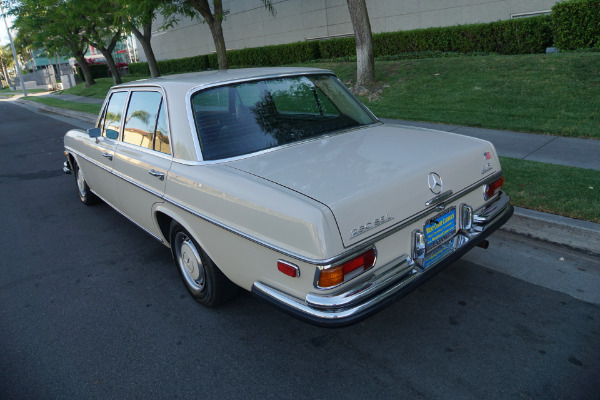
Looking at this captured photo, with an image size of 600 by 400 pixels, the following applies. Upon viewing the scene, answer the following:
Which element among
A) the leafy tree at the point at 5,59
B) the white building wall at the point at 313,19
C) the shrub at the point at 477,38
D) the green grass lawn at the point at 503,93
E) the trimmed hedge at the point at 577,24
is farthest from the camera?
the leafy tree at the point at 5,59

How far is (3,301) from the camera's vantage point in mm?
4020

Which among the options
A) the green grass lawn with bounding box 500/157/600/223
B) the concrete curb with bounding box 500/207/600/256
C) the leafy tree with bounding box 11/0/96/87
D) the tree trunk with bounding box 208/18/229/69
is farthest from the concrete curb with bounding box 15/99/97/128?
the concrete curb with bounding box 500/207/600/256

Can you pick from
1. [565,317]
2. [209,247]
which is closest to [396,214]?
[209,247]

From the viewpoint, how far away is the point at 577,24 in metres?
11.2

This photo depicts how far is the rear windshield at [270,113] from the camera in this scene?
10.9ft

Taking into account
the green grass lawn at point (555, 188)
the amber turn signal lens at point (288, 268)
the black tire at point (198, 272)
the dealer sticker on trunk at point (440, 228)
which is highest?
the amber turn signal lens at point (288, 268)

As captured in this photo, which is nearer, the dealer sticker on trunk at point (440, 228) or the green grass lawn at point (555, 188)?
the dealer sticker on trunk at point (440, 228)

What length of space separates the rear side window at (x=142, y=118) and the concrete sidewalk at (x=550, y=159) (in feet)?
11.5

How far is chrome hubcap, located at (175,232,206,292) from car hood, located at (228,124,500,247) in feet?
2.83

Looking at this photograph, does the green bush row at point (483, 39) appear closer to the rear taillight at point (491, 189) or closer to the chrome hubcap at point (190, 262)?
the rear taillight at point (491, 189)

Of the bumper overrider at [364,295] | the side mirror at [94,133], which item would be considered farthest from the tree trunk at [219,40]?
the bumper overrider at [364,295]

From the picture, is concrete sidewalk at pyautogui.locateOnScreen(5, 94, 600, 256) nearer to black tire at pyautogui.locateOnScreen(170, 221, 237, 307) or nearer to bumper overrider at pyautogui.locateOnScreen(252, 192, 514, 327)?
bumper overrider at pyautogui.locateOnScreen(252, 192, 514, 327)

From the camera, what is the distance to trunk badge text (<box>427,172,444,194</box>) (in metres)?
2.87

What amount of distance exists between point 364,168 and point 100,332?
2.35 metres
